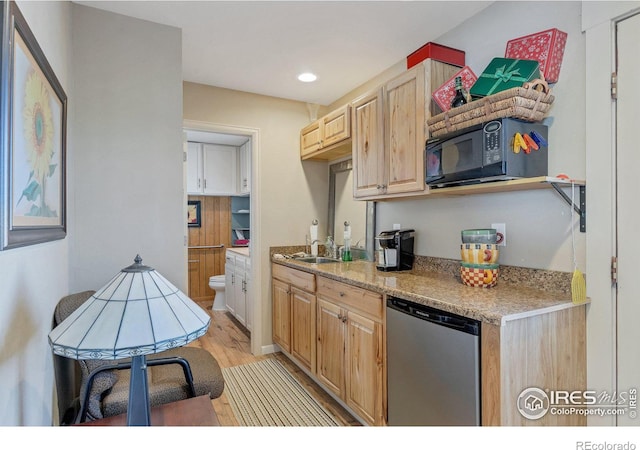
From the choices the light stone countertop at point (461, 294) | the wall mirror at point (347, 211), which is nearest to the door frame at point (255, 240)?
the wall mirror at point (347, 211)

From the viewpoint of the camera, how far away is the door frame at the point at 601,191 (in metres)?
1.48

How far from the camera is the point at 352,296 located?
6.98 ft

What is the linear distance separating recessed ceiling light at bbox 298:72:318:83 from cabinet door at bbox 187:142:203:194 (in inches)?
98.9

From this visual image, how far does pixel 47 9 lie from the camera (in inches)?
54.5

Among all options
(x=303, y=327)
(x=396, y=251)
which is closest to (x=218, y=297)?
(x=303, y=327)

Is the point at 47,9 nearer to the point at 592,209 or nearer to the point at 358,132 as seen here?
the point at 358,132

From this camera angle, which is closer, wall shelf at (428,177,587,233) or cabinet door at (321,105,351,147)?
wall shelf at (428,177,587,233)

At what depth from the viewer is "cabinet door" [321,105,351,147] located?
275cm

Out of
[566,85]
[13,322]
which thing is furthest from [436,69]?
[13,322]

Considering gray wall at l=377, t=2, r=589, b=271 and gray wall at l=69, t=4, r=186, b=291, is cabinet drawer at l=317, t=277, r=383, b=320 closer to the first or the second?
gray wall at l=377, t=2, r=589, b=271

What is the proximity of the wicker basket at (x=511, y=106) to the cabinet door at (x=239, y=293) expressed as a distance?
2.80 meters

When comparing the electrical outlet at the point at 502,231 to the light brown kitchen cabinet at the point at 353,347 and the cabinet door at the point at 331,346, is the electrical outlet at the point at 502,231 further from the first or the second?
the cabinet door at the point at 331,346

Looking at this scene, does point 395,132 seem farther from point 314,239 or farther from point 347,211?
point 314,239

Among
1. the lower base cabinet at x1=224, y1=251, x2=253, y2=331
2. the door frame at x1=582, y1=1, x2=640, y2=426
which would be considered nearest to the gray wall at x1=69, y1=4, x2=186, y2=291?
the lower base cabinet at x1=224, y1=251, x2=253, y2=331
